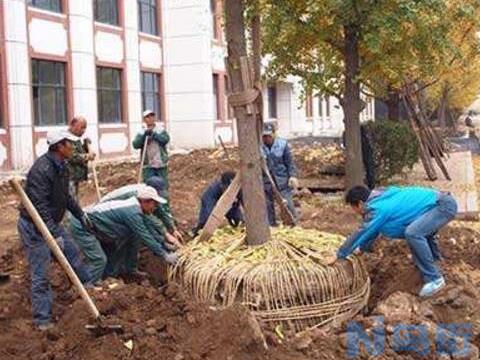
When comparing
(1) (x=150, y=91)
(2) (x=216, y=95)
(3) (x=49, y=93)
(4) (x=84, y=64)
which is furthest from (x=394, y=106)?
(2) (x=216, y=95)

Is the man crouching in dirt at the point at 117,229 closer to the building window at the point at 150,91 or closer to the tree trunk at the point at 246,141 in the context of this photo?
the tree trunk at the point at 246,141

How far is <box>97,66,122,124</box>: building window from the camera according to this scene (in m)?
22.3

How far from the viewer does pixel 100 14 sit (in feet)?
74.2

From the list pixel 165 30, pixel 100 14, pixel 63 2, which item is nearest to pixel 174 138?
pixel 165 30

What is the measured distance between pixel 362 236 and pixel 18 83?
14.6 m

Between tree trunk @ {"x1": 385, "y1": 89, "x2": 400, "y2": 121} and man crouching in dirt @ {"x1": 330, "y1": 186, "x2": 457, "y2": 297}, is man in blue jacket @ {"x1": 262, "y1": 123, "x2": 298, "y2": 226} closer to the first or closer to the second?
man crouching in dirt @ {"x1": 330, "y1": 186, "x2": 457, "y2": 297}

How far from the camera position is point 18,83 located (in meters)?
18.0

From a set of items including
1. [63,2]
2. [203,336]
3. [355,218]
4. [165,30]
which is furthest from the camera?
A: [165,30]

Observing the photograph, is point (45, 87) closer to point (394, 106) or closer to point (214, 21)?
point (394, 106)

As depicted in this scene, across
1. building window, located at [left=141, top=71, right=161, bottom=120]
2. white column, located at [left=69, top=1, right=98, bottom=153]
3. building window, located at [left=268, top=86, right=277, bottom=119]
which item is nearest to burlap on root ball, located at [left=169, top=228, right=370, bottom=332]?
white column, located at [left=69, top=1, right=98, bottom=153]

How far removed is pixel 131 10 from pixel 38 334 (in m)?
20.3

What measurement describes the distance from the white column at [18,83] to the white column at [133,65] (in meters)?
5.61

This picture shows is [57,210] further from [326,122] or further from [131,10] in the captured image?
[326,122]

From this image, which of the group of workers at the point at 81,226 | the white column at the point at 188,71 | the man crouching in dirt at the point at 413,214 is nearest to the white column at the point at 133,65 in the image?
the white column at the point at 188,71
